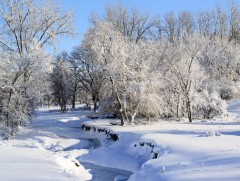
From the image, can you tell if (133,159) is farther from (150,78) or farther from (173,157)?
(150,78)

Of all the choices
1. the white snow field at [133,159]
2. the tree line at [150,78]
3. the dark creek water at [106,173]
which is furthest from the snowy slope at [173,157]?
the tree line at [150,78]

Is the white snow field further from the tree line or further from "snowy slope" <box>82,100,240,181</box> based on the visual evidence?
the tree line

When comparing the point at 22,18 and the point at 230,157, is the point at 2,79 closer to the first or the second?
the point at 22,18

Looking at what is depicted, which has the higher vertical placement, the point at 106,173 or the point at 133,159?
the point at 133,159

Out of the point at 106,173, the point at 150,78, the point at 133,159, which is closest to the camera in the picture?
the point at 106,173

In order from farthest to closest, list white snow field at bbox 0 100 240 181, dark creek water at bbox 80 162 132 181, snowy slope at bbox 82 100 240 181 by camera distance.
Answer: dark creek water at bbox 80 162 132 181, white snow field at bbox 0 100 240 181, snowy slope at bbox 82 100 240 181

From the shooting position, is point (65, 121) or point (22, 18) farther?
point (65, 121)

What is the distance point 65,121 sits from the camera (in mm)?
38469

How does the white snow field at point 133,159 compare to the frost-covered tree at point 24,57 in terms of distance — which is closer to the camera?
the white snow field at point 133,159

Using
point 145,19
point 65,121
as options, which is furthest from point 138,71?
point 145,19

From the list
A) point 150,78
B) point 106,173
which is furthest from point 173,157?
point 150,78

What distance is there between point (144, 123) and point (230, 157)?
56.9 ft

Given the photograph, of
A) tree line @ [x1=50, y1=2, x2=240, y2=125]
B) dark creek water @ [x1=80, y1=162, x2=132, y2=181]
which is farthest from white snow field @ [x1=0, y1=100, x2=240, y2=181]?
tree line @ [x1=50, y1=2, x2=240, y2=125]

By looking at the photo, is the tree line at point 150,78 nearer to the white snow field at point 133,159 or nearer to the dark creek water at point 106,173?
the white snow field at point 133,159
